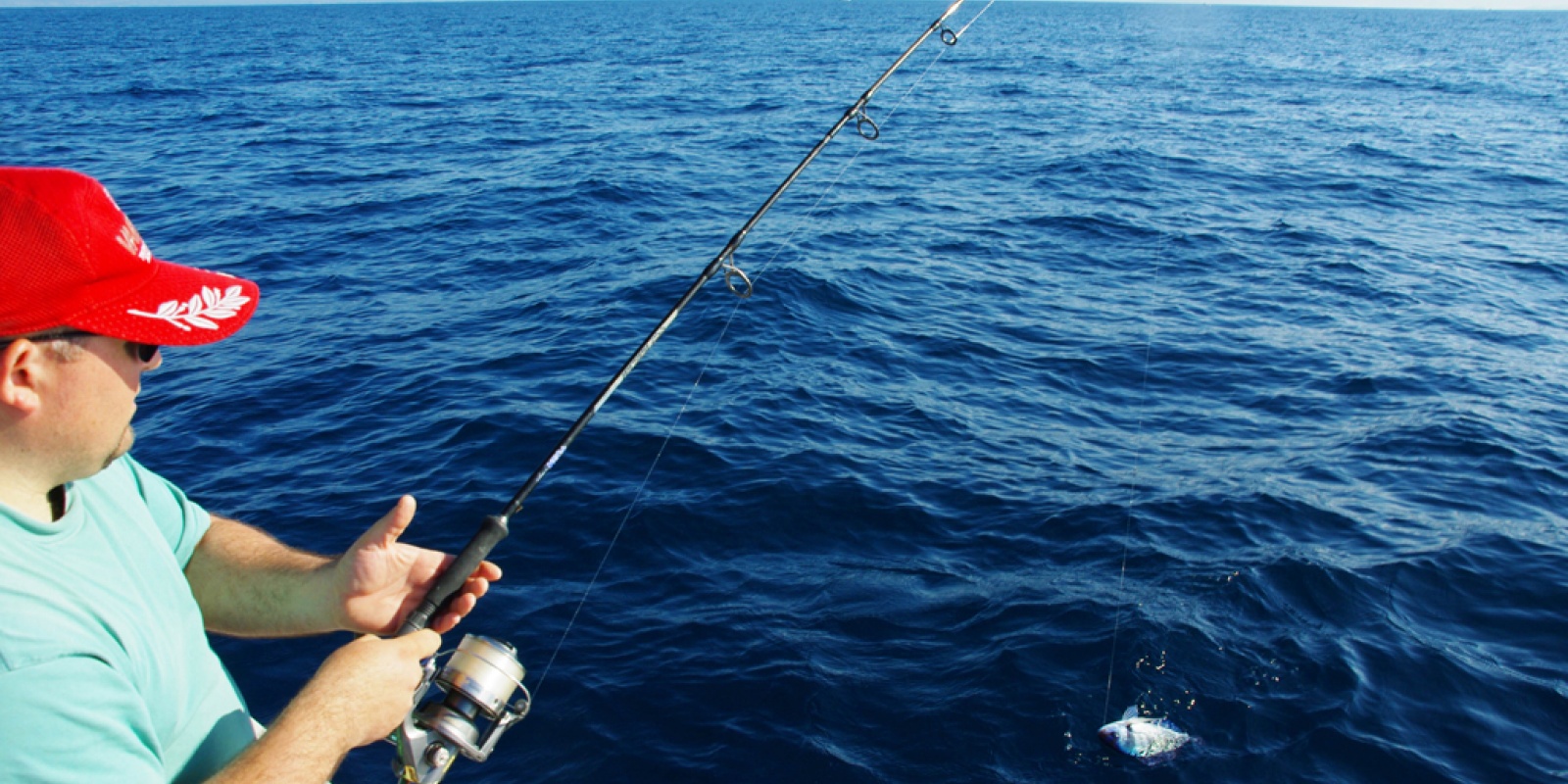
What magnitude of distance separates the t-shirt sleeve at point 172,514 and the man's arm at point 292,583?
0.14 ft

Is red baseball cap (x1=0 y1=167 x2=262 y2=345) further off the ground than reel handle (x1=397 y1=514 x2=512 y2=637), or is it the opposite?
red baseball cap (x1=0 y1=167 x2=262 y2=345)

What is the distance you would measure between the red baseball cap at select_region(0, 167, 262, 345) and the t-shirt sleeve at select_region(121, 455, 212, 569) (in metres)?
0.50

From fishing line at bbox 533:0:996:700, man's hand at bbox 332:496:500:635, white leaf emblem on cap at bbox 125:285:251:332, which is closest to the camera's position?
white leaf emblem on cap at bbox 125:285:251:332

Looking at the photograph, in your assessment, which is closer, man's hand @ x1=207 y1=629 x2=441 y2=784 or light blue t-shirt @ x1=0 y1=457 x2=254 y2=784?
light blue t-shirt @ x1=0 y1=457 x2=254 y2=784

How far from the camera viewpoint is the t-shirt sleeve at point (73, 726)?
51.1 inches

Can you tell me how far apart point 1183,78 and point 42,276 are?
3793cm

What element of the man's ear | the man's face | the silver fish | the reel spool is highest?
the man's ear

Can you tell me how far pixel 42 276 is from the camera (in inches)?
56.4

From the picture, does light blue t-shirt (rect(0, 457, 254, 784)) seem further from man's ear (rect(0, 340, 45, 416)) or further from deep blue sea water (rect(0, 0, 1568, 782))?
deep blue sea water (rect(0, 0, 1568, 782))

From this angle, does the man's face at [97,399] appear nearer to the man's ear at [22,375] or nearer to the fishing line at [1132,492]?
the man's ear at [22,375]

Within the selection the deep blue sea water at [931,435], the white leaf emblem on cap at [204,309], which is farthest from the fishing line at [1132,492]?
Answer: the white leaf emblem on cap at [204,309]

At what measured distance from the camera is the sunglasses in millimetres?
1449

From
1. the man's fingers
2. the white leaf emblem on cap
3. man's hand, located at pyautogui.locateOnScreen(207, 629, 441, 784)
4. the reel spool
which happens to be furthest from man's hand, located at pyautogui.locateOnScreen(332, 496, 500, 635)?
the white leaf emblem on cap

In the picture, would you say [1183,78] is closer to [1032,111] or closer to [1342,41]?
[1032,111]
